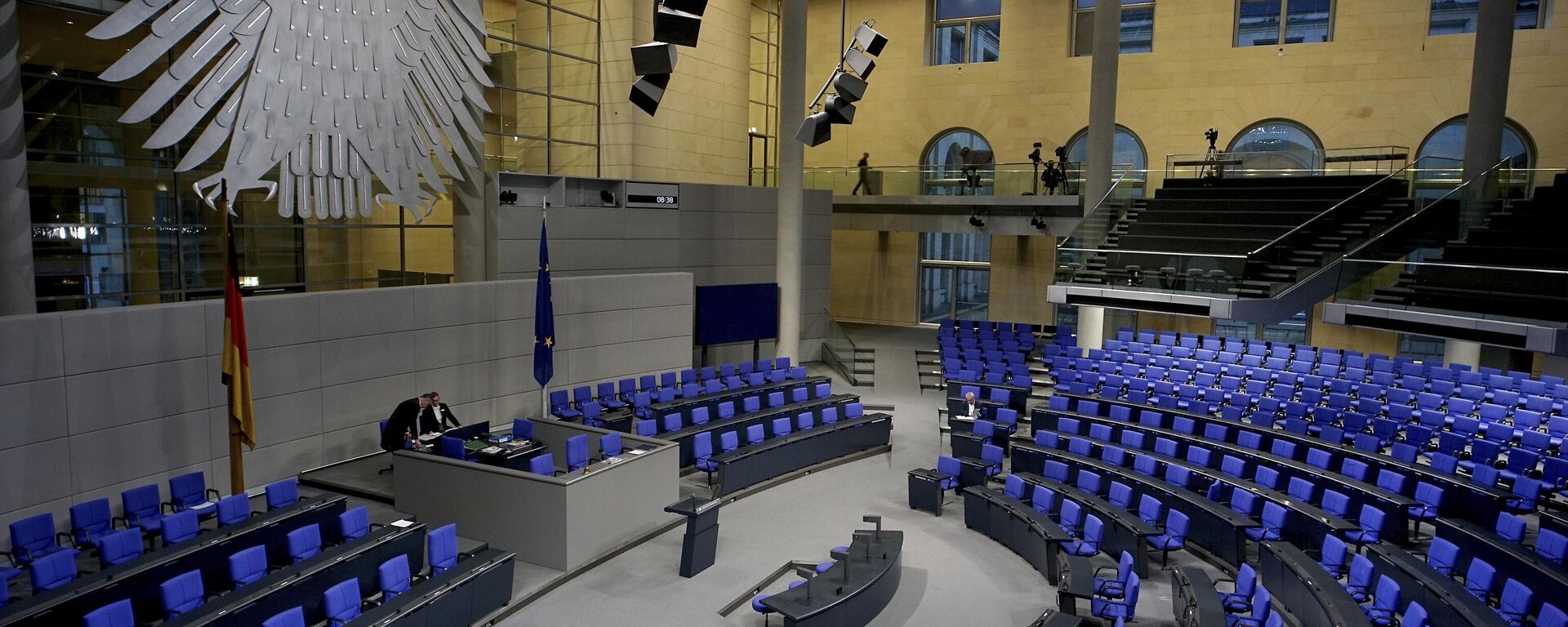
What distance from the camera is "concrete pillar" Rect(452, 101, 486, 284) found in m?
17.4

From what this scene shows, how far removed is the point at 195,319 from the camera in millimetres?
12305

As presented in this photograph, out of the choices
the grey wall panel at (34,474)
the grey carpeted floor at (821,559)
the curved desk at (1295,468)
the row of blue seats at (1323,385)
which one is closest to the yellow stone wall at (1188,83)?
the row of blue seats at (1323,385)

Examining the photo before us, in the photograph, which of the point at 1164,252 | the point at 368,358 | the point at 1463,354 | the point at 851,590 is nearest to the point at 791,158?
the point at 1164,252

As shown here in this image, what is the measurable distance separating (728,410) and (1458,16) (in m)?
20.7

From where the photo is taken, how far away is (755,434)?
14.8 meters

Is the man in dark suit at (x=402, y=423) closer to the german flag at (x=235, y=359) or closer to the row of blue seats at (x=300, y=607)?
the german flag at (x=235, y=359)

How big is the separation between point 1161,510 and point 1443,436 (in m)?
4.71

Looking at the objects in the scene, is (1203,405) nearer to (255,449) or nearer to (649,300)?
(649,300)

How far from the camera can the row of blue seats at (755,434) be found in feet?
45.8

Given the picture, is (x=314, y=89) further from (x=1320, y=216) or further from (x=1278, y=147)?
(x=1278, y=147)

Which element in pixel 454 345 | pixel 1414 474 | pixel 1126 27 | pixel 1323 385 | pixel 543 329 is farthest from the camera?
pixel 1126 27

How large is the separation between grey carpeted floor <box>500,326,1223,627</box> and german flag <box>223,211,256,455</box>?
401 cm

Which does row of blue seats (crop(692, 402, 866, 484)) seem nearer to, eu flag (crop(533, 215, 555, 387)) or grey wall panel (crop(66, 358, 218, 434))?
eu flag (crop(533, 215, 555, 387))

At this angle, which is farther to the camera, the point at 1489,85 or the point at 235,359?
the point at 1489,85
